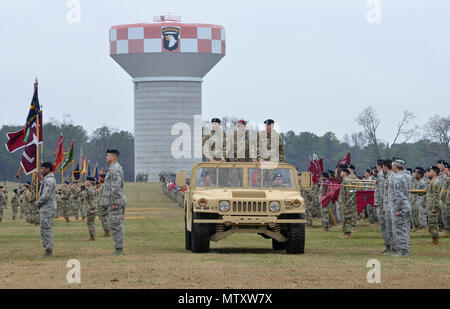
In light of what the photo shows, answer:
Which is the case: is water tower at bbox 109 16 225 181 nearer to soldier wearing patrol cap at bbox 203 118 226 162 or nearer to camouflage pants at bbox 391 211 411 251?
soldier wearing patrol cap at bbox 203 118 226 162

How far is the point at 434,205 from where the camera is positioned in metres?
24.9

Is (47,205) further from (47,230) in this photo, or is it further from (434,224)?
(434,224)

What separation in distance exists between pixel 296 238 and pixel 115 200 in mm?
3633

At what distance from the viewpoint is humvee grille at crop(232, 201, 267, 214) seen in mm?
19938

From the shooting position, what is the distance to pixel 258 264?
17.7 metres

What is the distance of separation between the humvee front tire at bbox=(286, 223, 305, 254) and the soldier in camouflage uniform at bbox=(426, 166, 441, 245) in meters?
4.94

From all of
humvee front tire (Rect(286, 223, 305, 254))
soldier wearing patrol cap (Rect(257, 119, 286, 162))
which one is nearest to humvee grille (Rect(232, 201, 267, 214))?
humvee front tire (Rect(286, 223, 305, 254))

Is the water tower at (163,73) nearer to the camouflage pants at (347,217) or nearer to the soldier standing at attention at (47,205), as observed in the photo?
the camouflage pants at (347,217)

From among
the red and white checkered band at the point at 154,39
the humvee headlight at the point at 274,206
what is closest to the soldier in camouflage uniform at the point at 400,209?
the humvee headlight at the point at 274,206

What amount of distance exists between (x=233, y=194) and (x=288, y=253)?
1.63 m

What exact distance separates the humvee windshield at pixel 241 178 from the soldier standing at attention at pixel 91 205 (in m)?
6.55

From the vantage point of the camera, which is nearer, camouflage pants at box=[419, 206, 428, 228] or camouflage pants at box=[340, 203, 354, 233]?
camouflage pants at box=[340, 203, 354, 233]

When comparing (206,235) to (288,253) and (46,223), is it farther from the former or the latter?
(46,223)
